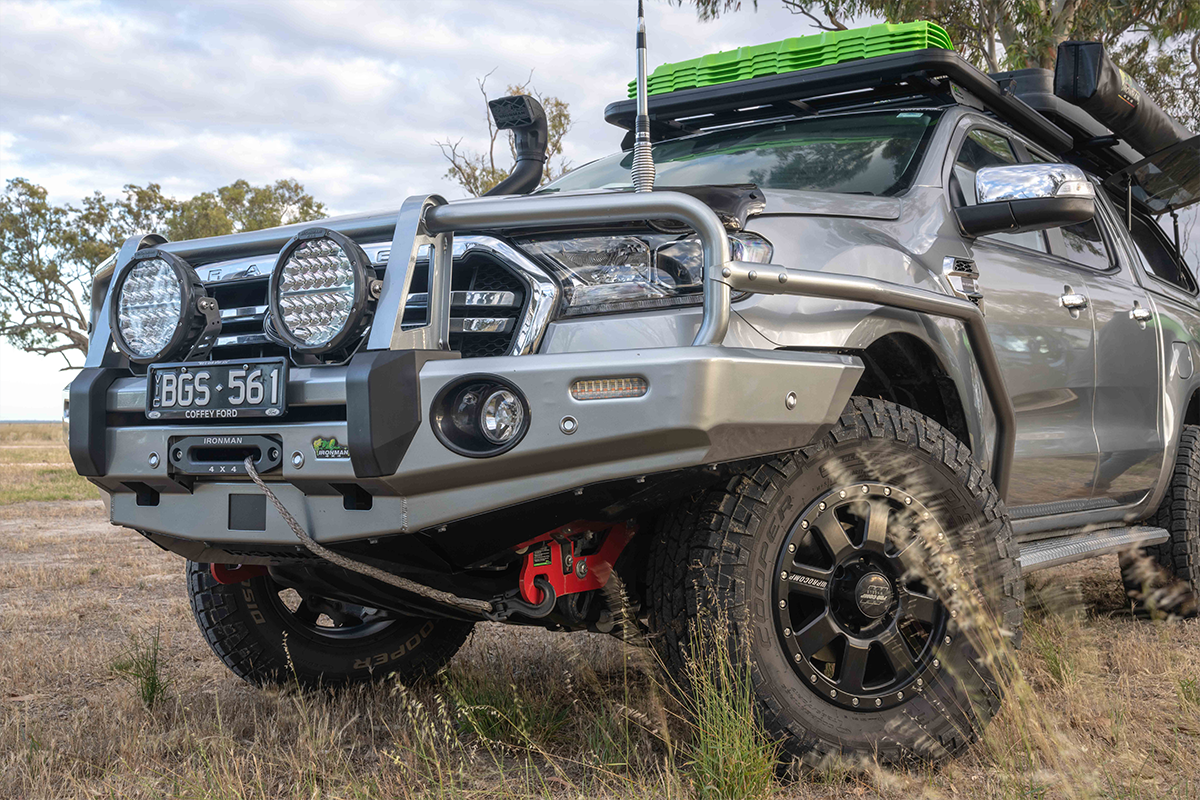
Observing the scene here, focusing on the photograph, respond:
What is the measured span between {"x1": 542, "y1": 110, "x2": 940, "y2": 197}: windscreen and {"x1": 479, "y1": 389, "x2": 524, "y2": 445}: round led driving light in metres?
1.30

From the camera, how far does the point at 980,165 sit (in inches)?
148

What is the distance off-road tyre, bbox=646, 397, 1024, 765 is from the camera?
2383 millimetres

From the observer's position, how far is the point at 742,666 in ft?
7.63

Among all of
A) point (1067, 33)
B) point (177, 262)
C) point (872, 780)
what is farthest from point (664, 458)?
point (1067, 33)

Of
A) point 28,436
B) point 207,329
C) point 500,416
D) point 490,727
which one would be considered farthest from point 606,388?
point 28,436

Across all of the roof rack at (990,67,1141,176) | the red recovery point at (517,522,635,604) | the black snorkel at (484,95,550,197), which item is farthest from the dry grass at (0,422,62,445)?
the red recovery point at (517,522,635,604)

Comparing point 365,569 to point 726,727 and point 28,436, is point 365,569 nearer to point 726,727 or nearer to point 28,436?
point 726,727

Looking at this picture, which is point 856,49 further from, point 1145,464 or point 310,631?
point 310,631

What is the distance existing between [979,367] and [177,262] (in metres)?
2.20

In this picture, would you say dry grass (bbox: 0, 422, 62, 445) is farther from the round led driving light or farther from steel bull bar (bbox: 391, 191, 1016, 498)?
the round led driving light

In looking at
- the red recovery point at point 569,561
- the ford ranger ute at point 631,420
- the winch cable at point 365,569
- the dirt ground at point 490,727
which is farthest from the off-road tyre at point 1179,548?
the winch cable at point 365,569

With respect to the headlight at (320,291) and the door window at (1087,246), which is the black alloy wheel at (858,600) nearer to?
the headlight at (320,291)

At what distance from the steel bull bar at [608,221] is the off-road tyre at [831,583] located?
0.38 meters

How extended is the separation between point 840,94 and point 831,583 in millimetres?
2143
